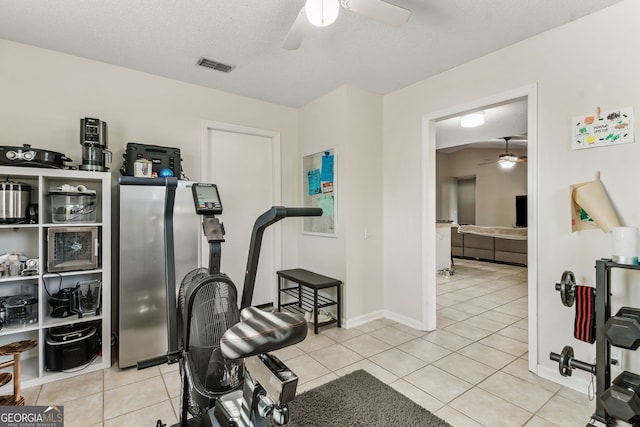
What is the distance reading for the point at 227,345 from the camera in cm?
101

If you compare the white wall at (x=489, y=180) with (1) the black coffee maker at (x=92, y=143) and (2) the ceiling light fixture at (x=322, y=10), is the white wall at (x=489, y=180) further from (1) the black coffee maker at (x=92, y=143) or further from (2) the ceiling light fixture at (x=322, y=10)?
(1) the black coffee maker at (x=92, y=143)

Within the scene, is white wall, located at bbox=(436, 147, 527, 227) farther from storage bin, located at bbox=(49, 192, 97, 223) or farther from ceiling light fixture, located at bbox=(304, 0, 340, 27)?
storage bin, located at bbox=(49, 192, 97, 223)

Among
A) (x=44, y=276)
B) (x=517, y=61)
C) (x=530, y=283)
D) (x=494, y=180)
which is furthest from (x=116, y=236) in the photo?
(x=494, y=180)

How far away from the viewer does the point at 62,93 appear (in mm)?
2701

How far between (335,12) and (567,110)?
1.89 m

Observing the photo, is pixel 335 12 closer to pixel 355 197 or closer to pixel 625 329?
pixel 355 197

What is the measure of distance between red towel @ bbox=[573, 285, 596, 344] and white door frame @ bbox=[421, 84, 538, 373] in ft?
1.49

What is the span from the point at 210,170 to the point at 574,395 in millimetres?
3786

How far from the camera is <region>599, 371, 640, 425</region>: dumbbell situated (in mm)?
1527

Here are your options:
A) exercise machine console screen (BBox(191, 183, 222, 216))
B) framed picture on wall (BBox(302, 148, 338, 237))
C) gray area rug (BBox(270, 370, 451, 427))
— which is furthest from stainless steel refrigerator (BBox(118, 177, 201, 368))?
framed picture on wall (BBox(302, 148, 338, 237))

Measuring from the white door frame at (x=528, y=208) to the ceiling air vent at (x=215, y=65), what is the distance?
2.05 meters

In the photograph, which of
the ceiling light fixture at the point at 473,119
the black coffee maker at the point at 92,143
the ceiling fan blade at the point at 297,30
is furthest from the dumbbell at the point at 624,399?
the black coffee maker at the point at 92,143

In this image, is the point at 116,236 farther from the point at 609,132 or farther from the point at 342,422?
the point at 609,132

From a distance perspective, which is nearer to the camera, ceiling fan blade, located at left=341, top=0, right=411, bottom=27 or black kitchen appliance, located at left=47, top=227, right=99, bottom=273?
ceiling fan blade, located at left=341, top=0, right=411, bottom=27
